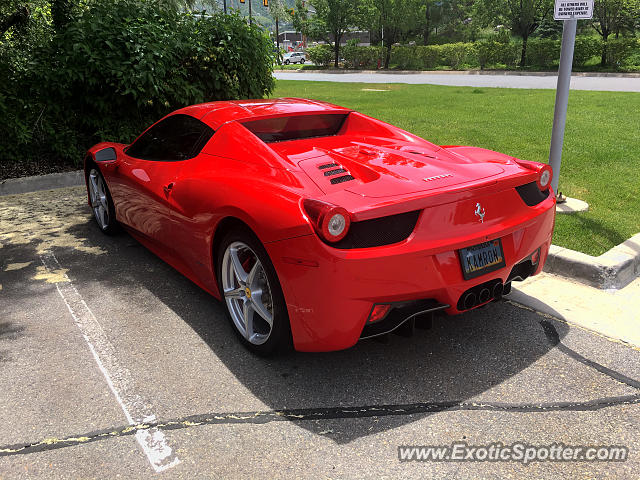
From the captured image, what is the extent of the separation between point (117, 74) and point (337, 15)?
43.1 m

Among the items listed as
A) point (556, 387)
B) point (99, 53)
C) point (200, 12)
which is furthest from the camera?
point (200, 12)

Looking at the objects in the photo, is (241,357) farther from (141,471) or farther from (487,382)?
(487,382)

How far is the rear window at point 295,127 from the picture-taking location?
397cm

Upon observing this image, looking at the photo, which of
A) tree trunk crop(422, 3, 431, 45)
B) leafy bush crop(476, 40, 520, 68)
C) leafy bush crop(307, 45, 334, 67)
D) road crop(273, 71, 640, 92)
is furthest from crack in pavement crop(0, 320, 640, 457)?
tree trunk crop(422, 3, 431, 45)

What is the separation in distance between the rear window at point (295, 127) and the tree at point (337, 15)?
45783mm

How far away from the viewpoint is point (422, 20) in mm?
49844

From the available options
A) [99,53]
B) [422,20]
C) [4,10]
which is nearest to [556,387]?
[99,53]

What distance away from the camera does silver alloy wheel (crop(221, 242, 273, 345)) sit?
3.26 m

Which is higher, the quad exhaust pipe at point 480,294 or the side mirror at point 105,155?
the side mirror at point 105,155

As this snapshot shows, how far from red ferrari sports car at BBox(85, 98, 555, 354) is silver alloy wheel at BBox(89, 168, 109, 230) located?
1522mm

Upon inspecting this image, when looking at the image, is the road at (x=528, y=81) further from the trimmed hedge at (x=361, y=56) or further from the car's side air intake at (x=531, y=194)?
the trimmed hedge at (x=361, y=56)

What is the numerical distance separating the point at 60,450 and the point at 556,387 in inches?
101

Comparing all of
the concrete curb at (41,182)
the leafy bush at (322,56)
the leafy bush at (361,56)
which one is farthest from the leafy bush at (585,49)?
the concrete curb at (41,182)

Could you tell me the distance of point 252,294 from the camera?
328 centimetres
